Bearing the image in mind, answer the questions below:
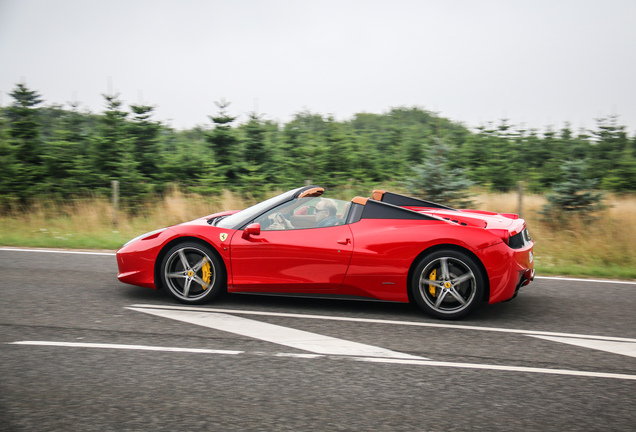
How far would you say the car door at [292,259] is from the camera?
5.40 m

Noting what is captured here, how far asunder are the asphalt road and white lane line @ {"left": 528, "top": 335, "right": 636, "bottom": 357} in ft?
0.06

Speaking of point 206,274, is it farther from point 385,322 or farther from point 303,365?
point 303,365

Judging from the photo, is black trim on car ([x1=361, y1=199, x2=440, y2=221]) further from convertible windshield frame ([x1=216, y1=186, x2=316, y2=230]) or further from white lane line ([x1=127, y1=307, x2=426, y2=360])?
white lane line ([x1=127, y1=307, x2=426, y2=360])

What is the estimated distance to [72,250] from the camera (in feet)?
31.2

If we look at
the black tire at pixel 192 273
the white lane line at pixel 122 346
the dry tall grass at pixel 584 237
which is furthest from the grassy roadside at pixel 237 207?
the white lane line at pixel 122 346

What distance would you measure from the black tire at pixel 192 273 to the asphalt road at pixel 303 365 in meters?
0.20

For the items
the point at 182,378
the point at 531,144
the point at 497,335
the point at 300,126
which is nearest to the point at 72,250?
the point at 182,378

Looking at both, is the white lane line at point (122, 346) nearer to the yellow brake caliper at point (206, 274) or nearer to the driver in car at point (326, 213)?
the yellow brake caliper at point (206, 274)

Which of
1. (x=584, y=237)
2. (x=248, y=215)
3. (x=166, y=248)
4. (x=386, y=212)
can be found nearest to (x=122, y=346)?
(x=166, y=248)

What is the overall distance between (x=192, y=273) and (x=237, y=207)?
30.6 ft

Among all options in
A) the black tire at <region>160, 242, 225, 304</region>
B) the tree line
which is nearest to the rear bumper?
the black tire at <region>160, 242, 225, 304</region>

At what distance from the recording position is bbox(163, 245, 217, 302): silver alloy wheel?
18.5ft

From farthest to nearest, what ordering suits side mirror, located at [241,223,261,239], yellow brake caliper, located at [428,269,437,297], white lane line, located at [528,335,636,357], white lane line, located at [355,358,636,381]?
side mirror, located at [241,223,261,239]
yellow brake caliper, located at [428,269,437,297]
white lane line, located at [528,335,636,357]
white lane line, located at [355,358,636,381]

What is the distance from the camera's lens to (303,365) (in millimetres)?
3996
